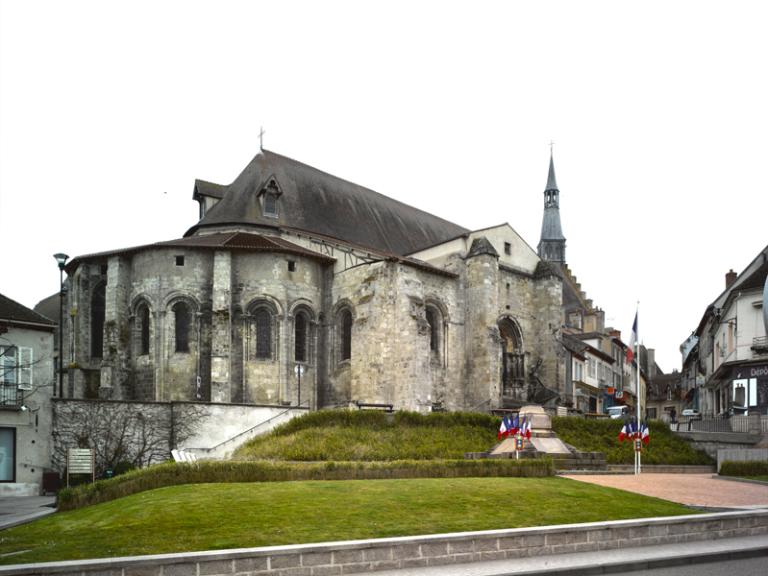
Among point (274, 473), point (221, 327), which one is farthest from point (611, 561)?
point (221, 327)

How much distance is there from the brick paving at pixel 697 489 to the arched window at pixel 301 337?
19612mm

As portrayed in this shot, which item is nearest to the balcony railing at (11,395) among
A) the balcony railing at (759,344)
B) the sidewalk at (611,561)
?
the sidewalk at (611,561)

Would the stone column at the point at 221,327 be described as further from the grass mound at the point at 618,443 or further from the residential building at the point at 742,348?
the residential building at the point at 742,348

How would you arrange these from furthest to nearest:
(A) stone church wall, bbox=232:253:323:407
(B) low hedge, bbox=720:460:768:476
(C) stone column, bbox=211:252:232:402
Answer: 1. (A) stone church wall, bbox=232:253:323:407
2. (C) stone column, bbox=211:252:232:402
3. (B) low hedge, bbox=720:460:768:476

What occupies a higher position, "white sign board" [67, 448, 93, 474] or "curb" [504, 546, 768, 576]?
"curb" [504, 546, 768, 576]

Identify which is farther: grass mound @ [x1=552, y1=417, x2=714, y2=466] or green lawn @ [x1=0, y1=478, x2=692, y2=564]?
grass mound @ [x1=552, y1=417, x2=714, y2=466]

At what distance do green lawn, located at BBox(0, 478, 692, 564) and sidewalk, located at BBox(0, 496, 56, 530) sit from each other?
92 cm

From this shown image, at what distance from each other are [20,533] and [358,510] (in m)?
5.89

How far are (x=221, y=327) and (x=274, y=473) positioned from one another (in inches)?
776

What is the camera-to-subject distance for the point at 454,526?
13375 mm

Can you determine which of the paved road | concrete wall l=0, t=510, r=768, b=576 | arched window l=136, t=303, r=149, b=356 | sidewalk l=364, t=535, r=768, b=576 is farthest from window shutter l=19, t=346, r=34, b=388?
the paved road

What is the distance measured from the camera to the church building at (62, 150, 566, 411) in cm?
3744

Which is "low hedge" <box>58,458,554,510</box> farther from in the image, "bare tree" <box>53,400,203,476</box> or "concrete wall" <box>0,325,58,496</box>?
"bare tree" <box>53,400,203,476</box>

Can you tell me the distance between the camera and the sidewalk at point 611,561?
11523 millimetres
